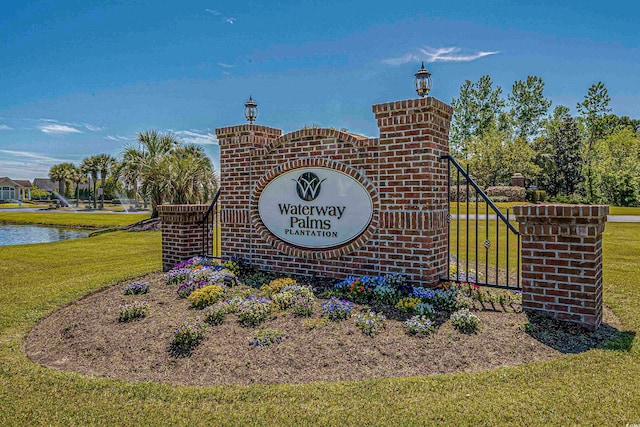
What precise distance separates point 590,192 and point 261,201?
35430 mm

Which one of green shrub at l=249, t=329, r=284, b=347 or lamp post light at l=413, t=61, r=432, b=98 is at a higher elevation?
lamp post light at l=413, t=61, r=432, b=98

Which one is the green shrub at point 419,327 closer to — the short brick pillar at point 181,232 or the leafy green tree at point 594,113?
the short brick pillar at point 181,232

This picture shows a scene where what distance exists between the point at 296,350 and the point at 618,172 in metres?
33.8

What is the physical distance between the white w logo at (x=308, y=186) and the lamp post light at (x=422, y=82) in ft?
5.54

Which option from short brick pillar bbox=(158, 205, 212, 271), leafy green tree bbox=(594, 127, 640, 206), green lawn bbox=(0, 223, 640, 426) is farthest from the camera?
leafy green tree bbox=(594, 127, 640, 206)

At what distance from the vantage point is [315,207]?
231 inches

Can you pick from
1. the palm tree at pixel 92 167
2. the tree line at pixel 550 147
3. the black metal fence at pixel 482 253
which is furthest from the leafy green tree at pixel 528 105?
the palm tree at pixel 92 167

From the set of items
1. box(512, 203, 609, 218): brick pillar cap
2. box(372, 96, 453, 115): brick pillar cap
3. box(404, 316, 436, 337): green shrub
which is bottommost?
box(404, 316, 436, 337): green shrub

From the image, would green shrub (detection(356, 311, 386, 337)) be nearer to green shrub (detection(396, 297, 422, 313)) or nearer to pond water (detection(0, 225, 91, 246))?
green shrub (detection(396, 297, 422, 313))

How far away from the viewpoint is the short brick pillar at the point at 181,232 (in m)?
7.24

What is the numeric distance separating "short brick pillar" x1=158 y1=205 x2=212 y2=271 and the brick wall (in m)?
1.55

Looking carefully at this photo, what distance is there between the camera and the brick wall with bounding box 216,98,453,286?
5074mm

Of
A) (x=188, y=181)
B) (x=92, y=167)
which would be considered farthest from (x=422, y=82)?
(x=92, y=167)

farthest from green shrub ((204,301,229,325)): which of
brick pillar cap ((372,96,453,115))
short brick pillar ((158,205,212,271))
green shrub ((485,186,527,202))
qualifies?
green shrub ((485,186,527,202))
